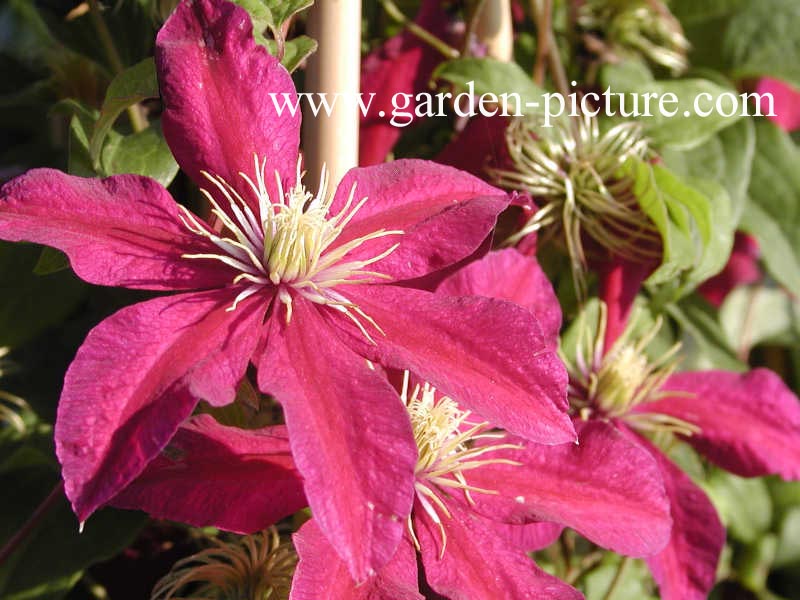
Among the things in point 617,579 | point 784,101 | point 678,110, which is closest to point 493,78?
point 678,110

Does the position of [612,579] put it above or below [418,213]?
below

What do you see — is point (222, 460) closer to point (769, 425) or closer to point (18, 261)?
point (18, 261)

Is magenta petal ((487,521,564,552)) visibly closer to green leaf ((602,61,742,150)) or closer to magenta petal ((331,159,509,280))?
magenta petal ((331,159,509,280))

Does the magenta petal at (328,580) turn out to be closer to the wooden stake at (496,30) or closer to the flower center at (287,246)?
the flower center at (287,246)

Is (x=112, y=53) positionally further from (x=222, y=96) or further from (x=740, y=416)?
(x=740, y=416)

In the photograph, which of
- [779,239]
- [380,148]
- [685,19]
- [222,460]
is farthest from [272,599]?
[685,19]

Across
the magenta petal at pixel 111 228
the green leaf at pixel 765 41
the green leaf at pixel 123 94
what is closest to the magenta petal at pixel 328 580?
the magenta petal at pixel 111 228
